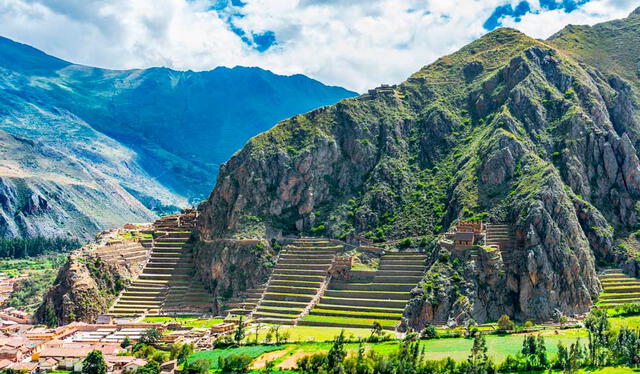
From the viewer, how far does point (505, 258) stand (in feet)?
440

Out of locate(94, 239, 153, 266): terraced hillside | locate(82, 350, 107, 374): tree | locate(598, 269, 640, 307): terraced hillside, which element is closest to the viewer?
locate(82, 350, 107, 374): tree

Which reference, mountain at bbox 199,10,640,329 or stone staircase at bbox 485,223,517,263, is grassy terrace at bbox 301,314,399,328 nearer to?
mountain at bbox 199,10,640,329

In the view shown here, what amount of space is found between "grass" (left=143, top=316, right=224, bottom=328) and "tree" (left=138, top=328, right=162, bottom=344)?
46.7ft

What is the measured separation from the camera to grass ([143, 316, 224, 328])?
142m

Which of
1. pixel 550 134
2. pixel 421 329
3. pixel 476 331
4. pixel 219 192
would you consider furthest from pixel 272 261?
pixel 550 134

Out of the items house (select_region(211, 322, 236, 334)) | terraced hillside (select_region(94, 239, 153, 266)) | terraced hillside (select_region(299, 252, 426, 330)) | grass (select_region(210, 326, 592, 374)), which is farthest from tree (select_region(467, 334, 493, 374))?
terraced hillside (select_region(94, 239, 153, 266))

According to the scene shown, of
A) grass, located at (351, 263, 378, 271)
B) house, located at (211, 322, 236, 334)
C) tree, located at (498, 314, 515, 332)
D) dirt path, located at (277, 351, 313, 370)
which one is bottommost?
dirt path, located at (277, 351, 313, 370)

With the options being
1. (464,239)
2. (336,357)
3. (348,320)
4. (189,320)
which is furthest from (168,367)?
(464,239)

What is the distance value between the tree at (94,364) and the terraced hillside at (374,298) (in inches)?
1530

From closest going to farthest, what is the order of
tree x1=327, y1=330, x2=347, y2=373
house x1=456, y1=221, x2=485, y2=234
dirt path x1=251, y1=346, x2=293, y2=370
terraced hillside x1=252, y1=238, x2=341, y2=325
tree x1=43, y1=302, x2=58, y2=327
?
tree x1=327, y1=330, x2=347, y2=373 < dirt path x1=251, y1=346, x2=293, y2=370 < house x1=456, y1=221, x2=485, y2=234 < terraced hillside x1=252, y1=238, x2=341, y2=325 < tree x1=43, y1=302, x2=58, y2=327

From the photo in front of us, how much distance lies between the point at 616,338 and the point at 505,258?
37.1 meters

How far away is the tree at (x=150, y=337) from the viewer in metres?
125

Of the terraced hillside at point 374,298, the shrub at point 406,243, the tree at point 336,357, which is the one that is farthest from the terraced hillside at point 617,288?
the tree at point 336,357

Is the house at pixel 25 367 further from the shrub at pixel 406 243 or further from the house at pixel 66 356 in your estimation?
the shrub at pixel 406 243
